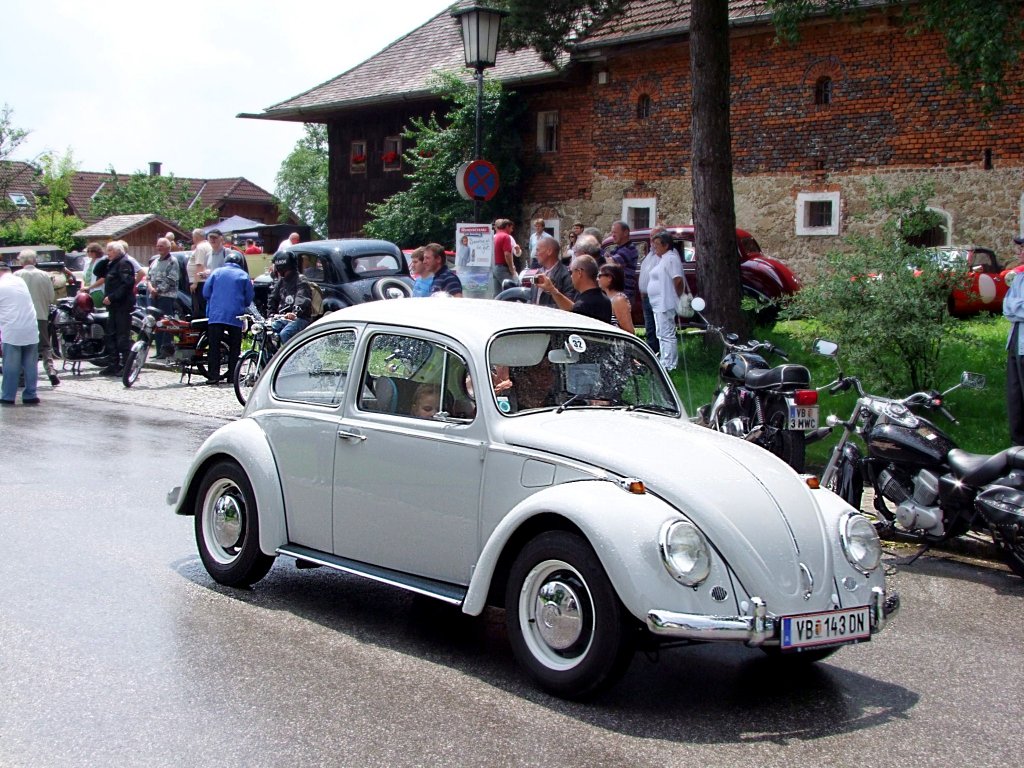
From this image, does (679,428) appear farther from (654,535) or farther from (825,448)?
Result: (825,448)

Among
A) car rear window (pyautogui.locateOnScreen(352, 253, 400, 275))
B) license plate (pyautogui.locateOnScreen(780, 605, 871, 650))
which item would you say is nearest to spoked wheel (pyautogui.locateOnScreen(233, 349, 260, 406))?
car rear window (pyautogui.locateOnScreen(352, 253, 400, 275))

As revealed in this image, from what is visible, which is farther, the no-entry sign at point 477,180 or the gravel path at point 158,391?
the gravel path at point 158,391

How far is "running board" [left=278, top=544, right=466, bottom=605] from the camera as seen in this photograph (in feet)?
19.1

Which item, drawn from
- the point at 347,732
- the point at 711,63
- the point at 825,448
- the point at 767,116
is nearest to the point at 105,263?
the point at 711,63

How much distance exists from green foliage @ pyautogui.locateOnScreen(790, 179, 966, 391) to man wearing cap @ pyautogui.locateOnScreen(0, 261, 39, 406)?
10.0 metres

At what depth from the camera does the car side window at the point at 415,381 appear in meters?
6.11

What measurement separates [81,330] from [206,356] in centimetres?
300

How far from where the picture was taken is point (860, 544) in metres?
5.55

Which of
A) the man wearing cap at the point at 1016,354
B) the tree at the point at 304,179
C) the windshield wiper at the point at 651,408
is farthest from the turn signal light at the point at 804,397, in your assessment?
the tree at the point at 304,179

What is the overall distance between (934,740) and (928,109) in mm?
22286

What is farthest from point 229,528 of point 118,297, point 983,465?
point 118,297

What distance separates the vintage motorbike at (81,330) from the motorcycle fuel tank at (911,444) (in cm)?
1452

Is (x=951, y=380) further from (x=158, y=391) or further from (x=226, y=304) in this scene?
(x=158, y=391)

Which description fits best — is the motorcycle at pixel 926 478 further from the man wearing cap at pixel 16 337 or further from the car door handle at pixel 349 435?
the man wearing cap at pixel 16 337
